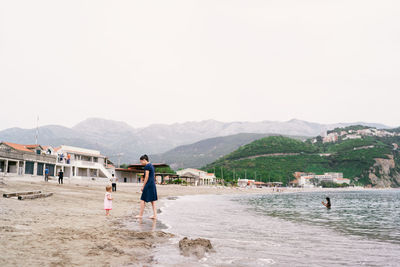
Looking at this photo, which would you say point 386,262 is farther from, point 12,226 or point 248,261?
point 12,226

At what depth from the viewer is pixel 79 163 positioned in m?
57.2

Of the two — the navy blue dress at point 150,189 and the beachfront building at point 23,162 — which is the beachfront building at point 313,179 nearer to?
the beachfront building at point 23,162

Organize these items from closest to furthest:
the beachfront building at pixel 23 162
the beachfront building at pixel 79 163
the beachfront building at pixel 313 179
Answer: the beachfront building at pixel 23 162, the beachfront building at pixel 79 163, the beachfront building at pixel 313 179

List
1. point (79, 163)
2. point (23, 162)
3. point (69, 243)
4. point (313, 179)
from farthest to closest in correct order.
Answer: point (313, 179) → point (79, 163) → point (23, 162) → point (69, 243)

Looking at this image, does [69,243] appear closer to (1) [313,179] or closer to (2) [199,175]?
(2) [199,175]

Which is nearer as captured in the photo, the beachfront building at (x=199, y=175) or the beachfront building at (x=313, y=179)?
the beachfront building at (x=199, y=175)

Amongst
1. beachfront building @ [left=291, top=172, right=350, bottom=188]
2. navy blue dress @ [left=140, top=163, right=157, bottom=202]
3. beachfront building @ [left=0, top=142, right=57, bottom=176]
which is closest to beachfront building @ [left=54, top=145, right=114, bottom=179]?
beachfront building @ [left=0, top=142, right=57, bottom=176]

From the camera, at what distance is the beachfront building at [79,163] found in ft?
181

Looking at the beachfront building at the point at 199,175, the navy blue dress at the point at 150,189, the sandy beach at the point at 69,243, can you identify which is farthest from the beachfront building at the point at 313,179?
the sandy beach at the point at 69,243

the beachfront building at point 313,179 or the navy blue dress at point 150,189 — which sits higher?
the navy blue dress at point 150,189

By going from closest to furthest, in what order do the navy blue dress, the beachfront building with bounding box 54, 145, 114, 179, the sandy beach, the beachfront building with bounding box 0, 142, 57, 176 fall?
the sandy beach, the navy blue dress, the beachfront building with bounding box 0, 142, 57, 176, the beachfront building with bounding box 54, 145, 114, 179

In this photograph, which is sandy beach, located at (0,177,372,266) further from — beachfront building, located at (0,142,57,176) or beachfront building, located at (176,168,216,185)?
beachfront building, located at (176,168,216,185)

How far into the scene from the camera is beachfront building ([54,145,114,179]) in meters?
55.3

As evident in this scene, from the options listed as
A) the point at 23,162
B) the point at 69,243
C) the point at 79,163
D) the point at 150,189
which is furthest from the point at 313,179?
the point at 69,243
